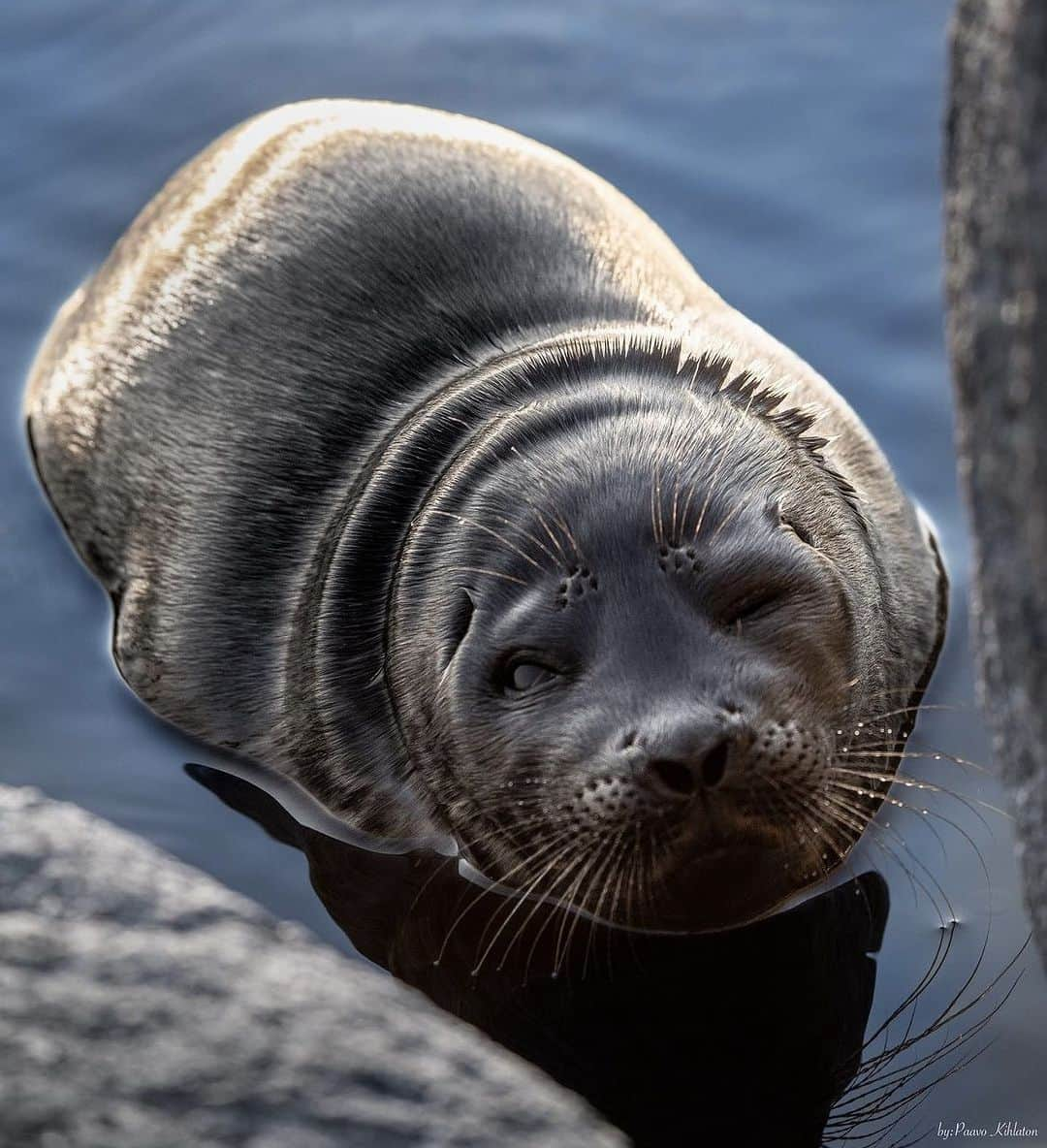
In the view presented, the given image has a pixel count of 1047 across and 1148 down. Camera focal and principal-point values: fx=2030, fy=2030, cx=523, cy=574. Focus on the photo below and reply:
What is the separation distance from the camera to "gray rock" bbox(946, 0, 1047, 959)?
8.33ft

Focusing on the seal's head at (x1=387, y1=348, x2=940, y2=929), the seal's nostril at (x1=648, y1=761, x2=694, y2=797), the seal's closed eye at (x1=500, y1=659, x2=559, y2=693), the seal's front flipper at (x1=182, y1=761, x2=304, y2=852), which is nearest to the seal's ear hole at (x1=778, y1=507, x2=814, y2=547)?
the seal's head at (x1=387, y1=348, x2=940, y2=929)

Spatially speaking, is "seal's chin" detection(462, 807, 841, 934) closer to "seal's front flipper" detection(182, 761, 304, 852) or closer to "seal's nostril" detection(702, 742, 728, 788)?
"seal's nostril" detection(702, 742, 728, 788)

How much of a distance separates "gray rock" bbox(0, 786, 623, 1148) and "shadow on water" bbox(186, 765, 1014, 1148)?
0.81 m

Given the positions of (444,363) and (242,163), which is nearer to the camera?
(444,363)

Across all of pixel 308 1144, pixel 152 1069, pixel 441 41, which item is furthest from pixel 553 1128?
pixel 441 41

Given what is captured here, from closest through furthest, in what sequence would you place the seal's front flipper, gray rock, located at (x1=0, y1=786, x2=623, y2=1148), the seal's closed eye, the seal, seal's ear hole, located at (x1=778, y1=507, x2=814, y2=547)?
gray rock, located at (x1=0, y1=786, x2=623, y2=1148)
the seal
the seal's closed eye
seal's ear hole, located at (x1=778, y1=507, x2=814, y2=547)
the seal's front flipper

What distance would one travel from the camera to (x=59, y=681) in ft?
18.6

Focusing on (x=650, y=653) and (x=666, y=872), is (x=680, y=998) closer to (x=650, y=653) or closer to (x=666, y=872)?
(x=666, y=872)

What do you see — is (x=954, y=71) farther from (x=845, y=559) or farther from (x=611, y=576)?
(x=845, y=559)

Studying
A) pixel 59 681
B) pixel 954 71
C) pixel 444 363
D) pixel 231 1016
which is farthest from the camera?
pixel 59 681

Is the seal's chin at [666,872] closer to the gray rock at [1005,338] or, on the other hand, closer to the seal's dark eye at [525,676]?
the seal's dark eye at [525,676]

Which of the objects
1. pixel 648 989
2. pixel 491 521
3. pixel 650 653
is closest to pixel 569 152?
pixel 491 521

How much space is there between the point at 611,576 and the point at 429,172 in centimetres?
168

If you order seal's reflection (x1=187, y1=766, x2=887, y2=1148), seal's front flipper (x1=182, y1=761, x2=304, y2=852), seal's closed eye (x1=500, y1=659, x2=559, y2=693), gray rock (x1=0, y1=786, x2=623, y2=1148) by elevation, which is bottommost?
seal's front flipper (x1=182, y1=761, x2=304, y2=852)
